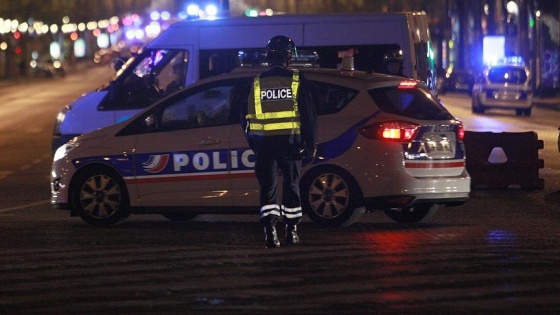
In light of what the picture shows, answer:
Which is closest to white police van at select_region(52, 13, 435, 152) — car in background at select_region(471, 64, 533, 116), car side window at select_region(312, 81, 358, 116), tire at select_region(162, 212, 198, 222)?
tire at select_region(162, 212, 198, 222)

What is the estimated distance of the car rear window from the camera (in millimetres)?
12250

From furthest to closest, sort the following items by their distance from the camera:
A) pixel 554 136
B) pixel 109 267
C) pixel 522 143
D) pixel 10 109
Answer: pixel 10 109
pixel 554 136
pixel 522 143
pixel 109 267

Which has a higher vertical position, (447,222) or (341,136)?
(341,136)

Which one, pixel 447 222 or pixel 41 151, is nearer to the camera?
pixel 447 222

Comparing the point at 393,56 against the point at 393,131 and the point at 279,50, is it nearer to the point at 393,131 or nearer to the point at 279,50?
Answer: the point at 393,131

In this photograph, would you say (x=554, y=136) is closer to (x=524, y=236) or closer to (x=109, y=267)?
(x=524, y=236)

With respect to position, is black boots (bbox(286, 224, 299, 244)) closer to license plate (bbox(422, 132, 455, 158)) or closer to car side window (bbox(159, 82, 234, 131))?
license plate (bbox(422, 132, 455, 158))

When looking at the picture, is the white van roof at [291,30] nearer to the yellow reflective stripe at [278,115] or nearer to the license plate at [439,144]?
the license plate at [439,144]

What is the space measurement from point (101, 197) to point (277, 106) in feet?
9.25

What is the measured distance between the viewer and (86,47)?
577 feet

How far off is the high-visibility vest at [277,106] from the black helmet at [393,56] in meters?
6.26

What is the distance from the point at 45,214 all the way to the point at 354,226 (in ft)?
12.2

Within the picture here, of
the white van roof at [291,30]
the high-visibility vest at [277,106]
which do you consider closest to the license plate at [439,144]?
the high-visibility vest at [277,106]

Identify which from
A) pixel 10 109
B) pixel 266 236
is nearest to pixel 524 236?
pixel 266 236
